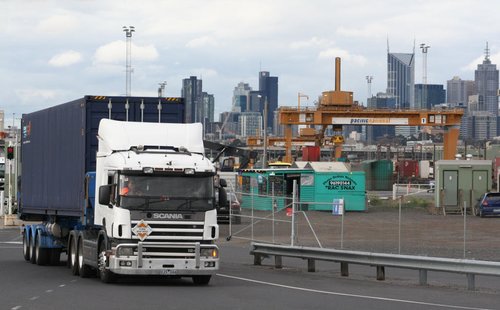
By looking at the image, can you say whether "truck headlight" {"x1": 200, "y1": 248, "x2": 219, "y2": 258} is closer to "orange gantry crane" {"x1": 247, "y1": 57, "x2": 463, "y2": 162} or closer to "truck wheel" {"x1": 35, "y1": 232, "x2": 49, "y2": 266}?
"truck wheel" {"x1": 35, "y1": 232, "x2": 49, "y2": 266}

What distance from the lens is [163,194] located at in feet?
70.1

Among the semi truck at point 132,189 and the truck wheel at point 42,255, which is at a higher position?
the semi truck at point 132,189

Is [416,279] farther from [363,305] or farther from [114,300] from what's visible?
[114,300]

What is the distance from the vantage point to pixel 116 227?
21.2m

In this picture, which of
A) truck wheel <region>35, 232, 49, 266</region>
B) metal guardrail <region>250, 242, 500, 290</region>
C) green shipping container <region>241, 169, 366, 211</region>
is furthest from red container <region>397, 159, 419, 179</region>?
truck wheel <region>35, 232, 49, 266</region>

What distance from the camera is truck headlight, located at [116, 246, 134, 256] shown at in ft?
69.3

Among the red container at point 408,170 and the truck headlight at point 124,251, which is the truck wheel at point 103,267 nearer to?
the truck headlight at point 124,251

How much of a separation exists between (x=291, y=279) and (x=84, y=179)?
525cm

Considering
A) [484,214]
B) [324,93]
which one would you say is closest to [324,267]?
[484,214]

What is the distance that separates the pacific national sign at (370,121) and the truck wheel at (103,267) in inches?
2382

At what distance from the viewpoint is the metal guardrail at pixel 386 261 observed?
21719mm

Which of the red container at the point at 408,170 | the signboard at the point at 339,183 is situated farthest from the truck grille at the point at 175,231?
the red container at the point at 408,170

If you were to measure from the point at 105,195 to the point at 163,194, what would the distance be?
46.7 inches

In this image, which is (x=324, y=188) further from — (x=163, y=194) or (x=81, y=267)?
(x=163, y=194)
